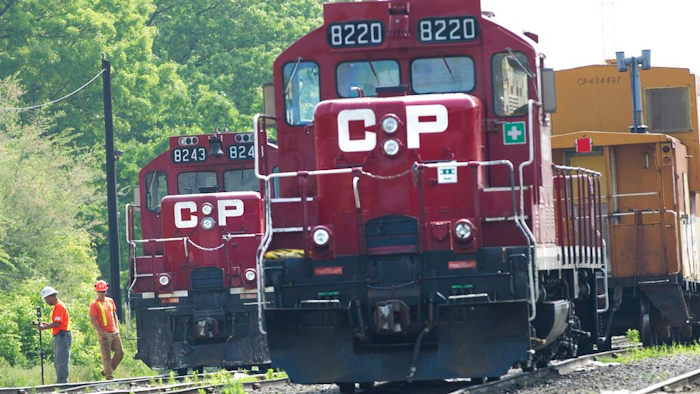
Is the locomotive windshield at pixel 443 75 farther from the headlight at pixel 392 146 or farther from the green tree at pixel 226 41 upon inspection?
the green tree at pixel 226 41

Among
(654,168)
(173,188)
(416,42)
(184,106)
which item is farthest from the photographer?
(184,106)

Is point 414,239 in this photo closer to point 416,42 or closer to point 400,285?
point 400,285

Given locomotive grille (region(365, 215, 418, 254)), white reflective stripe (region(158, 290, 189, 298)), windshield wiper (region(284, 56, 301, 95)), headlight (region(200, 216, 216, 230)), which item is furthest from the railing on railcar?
white reflective stripe (region(158, 290, 189, 298))

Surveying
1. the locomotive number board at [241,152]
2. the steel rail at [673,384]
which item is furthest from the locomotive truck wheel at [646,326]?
the locomotive number board at [241,152]

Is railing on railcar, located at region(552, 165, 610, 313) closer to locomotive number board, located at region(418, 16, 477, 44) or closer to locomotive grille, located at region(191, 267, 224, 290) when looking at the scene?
locomotive number board, located at region(418, 16, 477, 44)

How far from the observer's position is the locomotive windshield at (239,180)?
19.8m

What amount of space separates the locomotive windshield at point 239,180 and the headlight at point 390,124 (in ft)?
27.4

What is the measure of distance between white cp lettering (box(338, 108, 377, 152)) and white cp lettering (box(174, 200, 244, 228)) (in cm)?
763

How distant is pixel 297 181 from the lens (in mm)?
12297

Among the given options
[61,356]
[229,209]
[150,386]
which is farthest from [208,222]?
[150,386]

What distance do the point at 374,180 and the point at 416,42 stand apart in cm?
142

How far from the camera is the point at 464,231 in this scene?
37.5 ft

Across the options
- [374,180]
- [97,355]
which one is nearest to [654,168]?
[374,180]

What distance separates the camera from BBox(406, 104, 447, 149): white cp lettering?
11.7m
